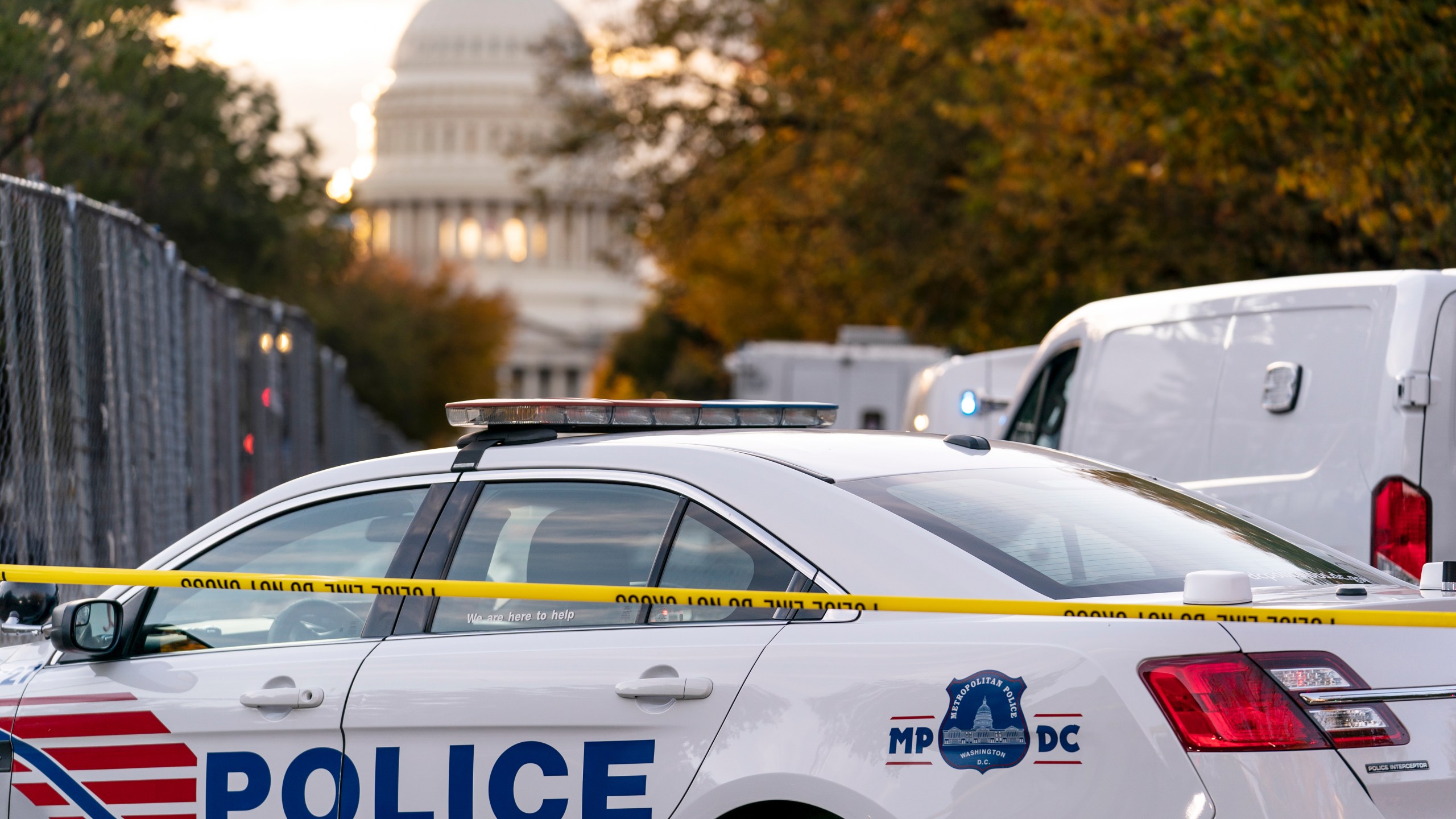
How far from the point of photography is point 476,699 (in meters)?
3.88

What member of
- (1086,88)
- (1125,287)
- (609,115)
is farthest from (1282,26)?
(609,115)

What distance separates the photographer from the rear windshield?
3695 mm

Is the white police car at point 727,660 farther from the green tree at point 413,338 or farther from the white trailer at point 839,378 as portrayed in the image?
the green tree at point 413,338

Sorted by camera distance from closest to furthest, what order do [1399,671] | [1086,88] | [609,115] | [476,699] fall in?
[1399,671]
[476,699]
[1086,88]
[609,115]

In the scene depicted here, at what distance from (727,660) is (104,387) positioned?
6.20 meters

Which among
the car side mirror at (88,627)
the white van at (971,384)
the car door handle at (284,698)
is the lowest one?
the white van at (971,384)

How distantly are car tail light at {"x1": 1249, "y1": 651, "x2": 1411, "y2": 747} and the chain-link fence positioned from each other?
17.4ft

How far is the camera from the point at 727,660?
3.65 m

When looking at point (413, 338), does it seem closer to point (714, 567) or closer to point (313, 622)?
point (313, 622)

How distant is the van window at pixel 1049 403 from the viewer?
8.78 m

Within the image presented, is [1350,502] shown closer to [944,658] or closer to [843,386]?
[944,658]

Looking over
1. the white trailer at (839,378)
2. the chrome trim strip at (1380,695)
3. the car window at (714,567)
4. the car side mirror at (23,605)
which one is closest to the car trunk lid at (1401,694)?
the chrome trim strip at (1380,695)

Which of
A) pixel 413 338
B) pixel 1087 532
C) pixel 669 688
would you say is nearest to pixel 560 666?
pixel 669 688

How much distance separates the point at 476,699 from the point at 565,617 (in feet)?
0.86
